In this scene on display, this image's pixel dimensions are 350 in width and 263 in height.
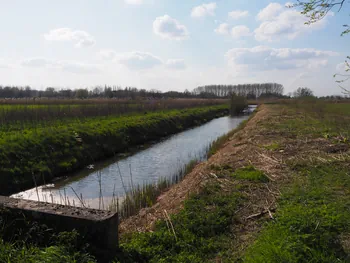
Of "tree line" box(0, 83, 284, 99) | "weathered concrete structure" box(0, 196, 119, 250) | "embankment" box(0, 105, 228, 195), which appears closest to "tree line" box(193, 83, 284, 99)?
"tree line" box(0, 83, 284, 99)

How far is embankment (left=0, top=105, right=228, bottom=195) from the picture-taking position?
32.5 ft

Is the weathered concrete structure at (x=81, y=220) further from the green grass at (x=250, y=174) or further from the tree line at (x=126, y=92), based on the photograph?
the tree line at (x=126, y=92)

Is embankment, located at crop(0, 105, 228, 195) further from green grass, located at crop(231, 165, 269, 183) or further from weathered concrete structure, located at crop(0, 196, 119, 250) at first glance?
green grass, located at crop(231, 165, 269, 183)

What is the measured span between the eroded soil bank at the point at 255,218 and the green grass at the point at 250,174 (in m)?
0.02

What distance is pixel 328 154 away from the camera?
8969 millimetres

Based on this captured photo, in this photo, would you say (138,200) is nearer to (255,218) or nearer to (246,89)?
(255,218)

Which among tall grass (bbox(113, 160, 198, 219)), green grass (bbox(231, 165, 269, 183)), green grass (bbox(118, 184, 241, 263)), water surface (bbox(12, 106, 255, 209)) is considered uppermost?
green grass (bbox(231, 165, 269, 183))

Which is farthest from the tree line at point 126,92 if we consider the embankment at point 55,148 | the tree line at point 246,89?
the embankment at point 55,148

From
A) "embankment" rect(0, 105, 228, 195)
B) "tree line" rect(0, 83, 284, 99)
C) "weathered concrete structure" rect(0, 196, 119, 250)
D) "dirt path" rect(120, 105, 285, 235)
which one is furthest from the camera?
"tree line" rect(0, 83, 284, 99)

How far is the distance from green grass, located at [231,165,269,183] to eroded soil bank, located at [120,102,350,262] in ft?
0.08

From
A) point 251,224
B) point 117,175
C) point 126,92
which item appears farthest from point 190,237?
point 126,92

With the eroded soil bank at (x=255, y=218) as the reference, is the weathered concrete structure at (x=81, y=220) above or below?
above

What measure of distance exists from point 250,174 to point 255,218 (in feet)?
7.35

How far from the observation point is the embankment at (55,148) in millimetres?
9906
